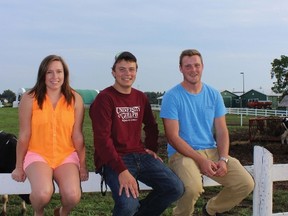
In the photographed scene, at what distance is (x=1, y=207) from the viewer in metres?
6.89

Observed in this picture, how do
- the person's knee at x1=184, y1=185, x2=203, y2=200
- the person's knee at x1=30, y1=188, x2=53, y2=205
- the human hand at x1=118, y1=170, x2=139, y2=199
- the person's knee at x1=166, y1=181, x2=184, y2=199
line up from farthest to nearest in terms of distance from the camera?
1. the person's knee at x1=184, y1=185, x2=203, y2=200
2. the person's knee at x1=166, y1=181, x2=184, y2=199
3. the human hand at x1=118, y1=170, x2=139, y2=199
4. the person's knee at x1=30, y1=188, x2=53, y2=205

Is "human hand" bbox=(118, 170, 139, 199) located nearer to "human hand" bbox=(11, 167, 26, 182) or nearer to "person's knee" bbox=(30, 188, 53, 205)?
"person's knee" bbox=(30, 188, 53, 205)

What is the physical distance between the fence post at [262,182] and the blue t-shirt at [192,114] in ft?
1.74

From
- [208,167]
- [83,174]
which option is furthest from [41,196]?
[208,167]

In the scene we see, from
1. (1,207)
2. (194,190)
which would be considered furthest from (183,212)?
(1,207)

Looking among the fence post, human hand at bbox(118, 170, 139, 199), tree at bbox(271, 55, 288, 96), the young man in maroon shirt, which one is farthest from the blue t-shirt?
tree at bbox(271, 55, 288, 96)

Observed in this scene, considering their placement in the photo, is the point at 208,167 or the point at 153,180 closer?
the point at 153,180

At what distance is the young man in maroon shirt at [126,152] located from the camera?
3674 millimetres

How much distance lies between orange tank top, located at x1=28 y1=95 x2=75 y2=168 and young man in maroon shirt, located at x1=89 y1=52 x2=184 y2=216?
246mm

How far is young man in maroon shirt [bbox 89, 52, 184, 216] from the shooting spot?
3.67 m

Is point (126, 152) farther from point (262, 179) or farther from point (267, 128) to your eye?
point (267, 128)

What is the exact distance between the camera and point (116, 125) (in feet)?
13.0

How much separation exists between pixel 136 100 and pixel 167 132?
0.46 m

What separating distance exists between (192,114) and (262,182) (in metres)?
0.92
